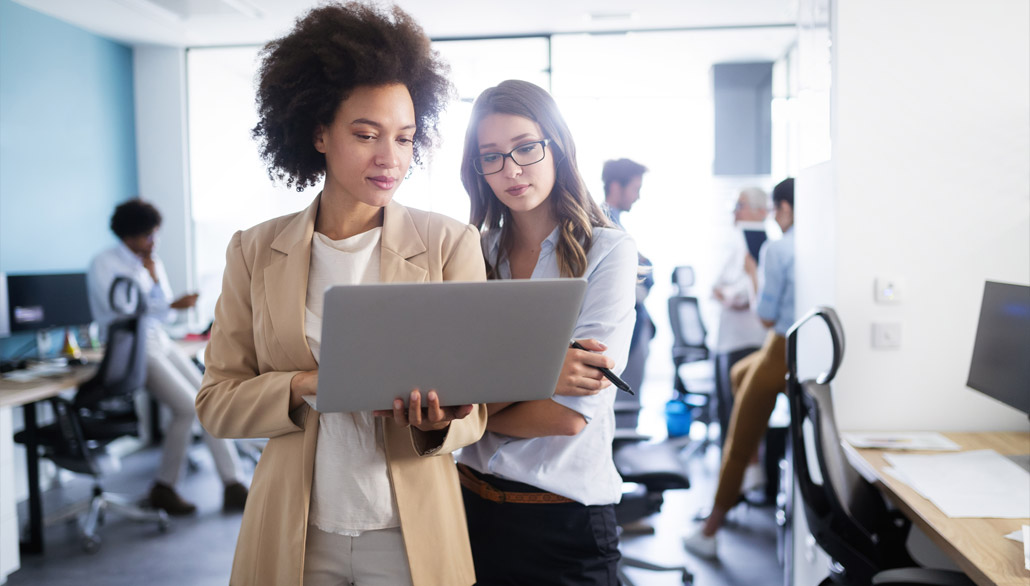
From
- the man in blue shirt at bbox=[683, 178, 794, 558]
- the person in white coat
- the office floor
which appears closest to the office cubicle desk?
the office floor

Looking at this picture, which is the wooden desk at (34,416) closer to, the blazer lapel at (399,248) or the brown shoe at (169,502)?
the brown shoe at (169,502)

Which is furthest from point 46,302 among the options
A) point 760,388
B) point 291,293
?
point 760,388

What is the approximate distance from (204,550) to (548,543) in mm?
2665

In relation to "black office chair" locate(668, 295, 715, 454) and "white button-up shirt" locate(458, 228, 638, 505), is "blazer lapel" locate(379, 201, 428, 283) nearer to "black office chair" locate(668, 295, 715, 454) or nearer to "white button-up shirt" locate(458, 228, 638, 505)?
"white button-up shirt" locate(458, 228, 638, 505)

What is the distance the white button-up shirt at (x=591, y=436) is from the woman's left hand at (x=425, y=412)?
0.88 feet

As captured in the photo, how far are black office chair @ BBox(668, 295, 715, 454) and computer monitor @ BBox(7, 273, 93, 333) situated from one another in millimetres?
4043

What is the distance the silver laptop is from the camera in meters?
0.92

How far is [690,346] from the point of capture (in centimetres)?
529

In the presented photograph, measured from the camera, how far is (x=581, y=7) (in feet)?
15.8

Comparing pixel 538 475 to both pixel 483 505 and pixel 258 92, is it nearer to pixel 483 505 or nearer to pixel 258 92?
pixel 483 505

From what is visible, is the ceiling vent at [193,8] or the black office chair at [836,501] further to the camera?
the ceiling vent at [193,8]

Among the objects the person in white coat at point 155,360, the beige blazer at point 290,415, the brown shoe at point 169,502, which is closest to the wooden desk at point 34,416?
the person in white coat at point 155,360

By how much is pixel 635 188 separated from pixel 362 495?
2457mm

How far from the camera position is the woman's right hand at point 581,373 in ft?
4.06
